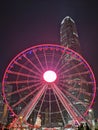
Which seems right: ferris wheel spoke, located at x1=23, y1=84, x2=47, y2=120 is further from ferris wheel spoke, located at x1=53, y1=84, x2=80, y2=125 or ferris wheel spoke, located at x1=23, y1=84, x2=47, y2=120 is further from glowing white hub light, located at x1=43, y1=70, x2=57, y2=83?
ferris wheel spoke, located at x1=53, y1=84, x2=80, y2=125

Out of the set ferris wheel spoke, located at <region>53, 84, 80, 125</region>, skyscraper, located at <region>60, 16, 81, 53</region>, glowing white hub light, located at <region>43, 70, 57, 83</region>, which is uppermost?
skyscraper, located at <region>60, 16, 81, 53</region>

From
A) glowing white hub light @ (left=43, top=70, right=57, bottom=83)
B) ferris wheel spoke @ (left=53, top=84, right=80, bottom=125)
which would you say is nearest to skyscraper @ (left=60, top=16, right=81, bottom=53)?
glowing white hub light @ (left=43, top=70, right=57, bottom=83)

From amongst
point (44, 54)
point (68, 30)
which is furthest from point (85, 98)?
point (44, 54)

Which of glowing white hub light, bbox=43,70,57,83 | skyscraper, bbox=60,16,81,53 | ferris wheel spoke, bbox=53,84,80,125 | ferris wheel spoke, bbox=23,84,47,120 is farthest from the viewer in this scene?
skyscraper, bbox=60,16,81,53

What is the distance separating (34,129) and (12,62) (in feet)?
22.3

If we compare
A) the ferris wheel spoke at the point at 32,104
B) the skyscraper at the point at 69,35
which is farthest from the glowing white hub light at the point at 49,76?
the skyscraper at the point at 69,35

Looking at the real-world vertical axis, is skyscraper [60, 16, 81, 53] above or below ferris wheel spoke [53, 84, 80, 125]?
above

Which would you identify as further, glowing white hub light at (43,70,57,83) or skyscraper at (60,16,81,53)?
skyscraper at (60,16,81,53)

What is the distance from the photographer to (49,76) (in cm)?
2120

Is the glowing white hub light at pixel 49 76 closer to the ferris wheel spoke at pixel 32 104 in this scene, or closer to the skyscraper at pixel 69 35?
the ferris wheel spoke at pixel 32 104

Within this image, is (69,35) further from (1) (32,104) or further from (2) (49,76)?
(1) (32,104)

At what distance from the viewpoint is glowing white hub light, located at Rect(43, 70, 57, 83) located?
2108 cm

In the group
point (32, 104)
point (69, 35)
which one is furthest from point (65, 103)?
point (69, 35)

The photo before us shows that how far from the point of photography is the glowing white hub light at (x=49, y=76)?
21078mm
